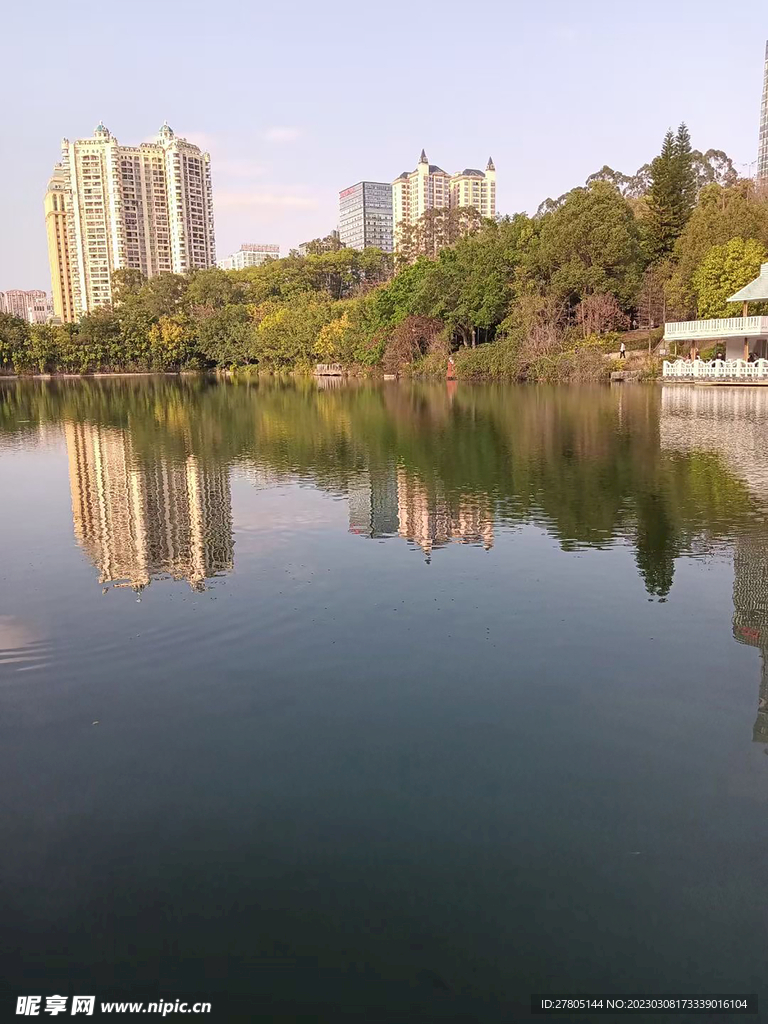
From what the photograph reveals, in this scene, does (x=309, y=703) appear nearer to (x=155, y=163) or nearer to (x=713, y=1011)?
(x=713, y=1011)

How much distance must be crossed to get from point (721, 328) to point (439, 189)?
524ft

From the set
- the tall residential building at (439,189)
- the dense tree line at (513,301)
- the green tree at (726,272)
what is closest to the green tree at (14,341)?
the dense tree line at (513,301)

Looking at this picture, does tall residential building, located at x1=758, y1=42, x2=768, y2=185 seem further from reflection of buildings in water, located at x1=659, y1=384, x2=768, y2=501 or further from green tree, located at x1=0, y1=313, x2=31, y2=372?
green tree, located at x1=0, y1=313, x2=31, y2=372

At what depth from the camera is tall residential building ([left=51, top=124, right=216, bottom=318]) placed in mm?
148750

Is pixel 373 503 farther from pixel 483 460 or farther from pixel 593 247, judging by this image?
pixel 593 247

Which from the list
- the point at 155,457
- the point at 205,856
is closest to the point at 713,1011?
the point at 205,856

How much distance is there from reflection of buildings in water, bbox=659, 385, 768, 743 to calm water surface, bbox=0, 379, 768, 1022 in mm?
90

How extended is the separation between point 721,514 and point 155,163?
Result: 540ft

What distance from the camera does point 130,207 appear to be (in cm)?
15162

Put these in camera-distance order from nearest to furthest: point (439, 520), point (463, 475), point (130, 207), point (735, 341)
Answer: point (439, 520) < point (463, 475) < point (735, 341) < point (130, 207)

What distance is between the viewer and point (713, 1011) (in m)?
3.79

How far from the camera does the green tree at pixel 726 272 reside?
4459 cm

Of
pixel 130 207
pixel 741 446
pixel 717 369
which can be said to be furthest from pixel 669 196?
pixel 130 207

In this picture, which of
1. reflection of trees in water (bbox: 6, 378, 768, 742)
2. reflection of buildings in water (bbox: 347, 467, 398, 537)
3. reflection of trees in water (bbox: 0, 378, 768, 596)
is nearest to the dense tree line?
reflection of trees in water (bbox: 0, 378, 768, 596)
